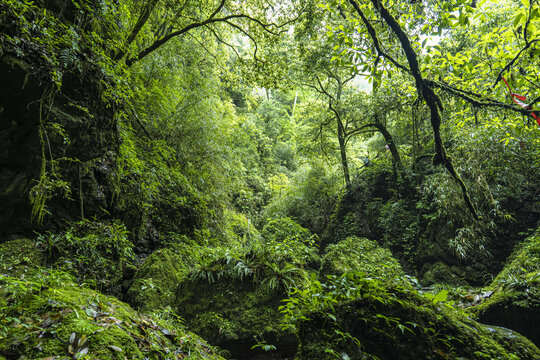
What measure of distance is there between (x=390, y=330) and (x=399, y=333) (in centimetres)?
6

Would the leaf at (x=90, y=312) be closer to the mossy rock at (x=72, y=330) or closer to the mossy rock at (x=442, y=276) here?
the mossy rock at (x=72, y=330)

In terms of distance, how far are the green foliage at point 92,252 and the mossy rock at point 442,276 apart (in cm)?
736

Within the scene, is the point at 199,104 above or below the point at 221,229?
above

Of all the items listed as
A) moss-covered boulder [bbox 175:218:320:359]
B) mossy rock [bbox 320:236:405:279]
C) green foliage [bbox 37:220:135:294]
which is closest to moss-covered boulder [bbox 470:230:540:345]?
mossy rock [bbox 320:236:405:279]

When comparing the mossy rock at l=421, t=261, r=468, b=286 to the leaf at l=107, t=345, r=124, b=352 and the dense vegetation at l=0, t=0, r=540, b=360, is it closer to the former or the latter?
the dense vegetation at l=0, t=0, r=540, b=360

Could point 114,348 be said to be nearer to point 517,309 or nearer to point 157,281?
point 157,281

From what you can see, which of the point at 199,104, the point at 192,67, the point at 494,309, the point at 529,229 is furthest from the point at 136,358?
the point at 192,67

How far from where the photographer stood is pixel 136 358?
169 centimetres

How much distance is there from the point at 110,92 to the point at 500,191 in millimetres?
9862

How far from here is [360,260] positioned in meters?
6.98

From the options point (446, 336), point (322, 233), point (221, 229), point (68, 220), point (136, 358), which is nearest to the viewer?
point (136, 358)

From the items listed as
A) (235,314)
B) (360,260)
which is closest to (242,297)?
(235,314)

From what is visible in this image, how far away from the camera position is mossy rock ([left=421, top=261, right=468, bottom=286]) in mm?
6454

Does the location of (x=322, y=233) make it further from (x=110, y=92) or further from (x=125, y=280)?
(x=110, y=92)
